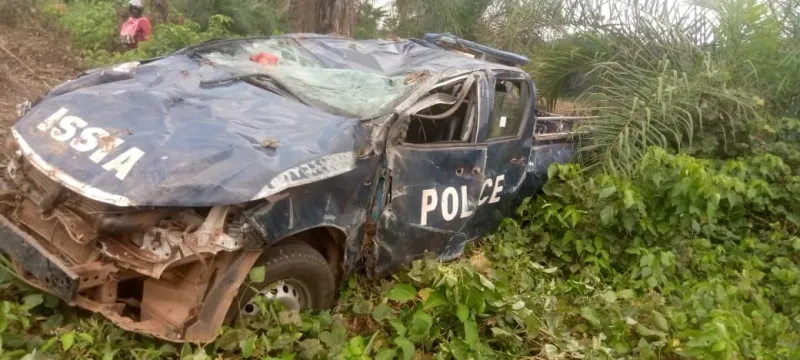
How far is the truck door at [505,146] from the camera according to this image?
429 centimetres

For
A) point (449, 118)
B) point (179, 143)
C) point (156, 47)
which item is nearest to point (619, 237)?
point (449, 118)

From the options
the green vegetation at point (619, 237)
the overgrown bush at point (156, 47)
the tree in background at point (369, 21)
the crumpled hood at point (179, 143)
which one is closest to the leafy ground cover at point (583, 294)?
the green vegetation at point (619, 237)

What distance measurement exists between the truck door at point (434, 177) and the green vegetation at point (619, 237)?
22 centimetres

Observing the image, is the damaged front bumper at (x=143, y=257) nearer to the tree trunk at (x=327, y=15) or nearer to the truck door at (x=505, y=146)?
the truck door at (x=505, y=146)

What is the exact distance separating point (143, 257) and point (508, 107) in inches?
107

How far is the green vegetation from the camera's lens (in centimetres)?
310

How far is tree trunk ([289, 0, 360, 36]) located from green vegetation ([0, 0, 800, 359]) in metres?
1.64

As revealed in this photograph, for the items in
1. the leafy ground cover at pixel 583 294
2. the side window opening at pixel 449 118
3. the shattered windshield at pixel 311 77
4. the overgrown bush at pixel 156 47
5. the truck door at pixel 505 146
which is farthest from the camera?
the overgrown bush at pixel 156 47

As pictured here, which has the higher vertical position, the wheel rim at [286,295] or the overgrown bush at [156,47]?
the overgrown bush at [156,47]

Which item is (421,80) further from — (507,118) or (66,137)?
(66,137)

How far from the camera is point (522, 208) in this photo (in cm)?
485

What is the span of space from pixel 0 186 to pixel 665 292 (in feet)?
13.5

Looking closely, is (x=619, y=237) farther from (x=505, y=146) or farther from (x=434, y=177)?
(x=434, y=177)

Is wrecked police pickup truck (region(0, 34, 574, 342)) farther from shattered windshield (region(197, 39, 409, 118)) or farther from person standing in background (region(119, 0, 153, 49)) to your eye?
person standing in background (region(119, 0, 153, 49))
